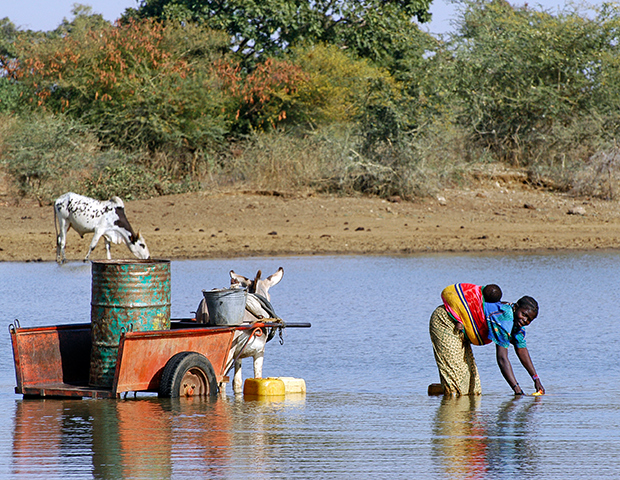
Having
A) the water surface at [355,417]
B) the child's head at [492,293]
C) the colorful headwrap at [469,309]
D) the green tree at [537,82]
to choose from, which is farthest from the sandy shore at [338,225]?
the child's head at [492,293]

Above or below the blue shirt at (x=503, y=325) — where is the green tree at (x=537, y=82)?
above

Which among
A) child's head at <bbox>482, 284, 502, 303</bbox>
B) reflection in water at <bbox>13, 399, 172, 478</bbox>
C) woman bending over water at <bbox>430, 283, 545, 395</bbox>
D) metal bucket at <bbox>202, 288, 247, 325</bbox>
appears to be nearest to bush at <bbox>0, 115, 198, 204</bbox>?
Result: metal bucket at <bbox>202, 288, 247, 325</bbox>

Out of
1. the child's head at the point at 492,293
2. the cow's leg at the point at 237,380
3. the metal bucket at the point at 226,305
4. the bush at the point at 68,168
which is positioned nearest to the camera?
the child's head at the point at 492,293

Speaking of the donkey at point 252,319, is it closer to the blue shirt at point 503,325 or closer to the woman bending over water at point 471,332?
the woman bending over water at point 471,332

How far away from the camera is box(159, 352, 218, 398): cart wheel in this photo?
7867 mm

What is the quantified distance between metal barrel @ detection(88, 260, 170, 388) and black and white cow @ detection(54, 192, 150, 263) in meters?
11.2

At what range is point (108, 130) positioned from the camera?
2873 cm

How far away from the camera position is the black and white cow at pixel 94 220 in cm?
1942

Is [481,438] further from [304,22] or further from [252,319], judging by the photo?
[304,22]

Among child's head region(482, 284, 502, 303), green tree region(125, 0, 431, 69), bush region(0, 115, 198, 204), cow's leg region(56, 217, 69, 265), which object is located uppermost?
green tree region(125, 0, 431, 69)

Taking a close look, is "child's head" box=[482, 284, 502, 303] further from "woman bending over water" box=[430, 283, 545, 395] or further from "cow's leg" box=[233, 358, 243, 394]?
"cow's leg" box=[233, 358, 243, 394]

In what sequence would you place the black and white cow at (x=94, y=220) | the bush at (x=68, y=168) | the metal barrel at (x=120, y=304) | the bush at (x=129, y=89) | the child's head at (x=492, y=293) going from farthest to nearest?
the bush at (x=129, y=89) → the bush at (x=68, y=168) → the black and white cow at (x=94, y=220) → the metal barrel at (x=120, y=304) → the child's head at (x=492, y=293)

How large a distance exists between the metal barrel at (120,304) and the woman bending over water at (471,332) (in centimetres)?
227

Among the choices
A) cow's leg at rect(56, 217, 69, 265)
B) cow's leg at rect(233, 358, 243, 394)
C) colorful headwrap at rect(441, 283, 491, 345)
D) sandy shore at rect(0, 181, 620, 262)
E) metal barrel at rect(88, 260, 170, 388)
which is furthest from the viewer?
sandy shore at rect(0, 181, 620, 262)
